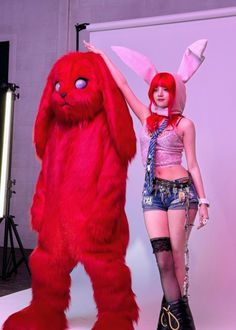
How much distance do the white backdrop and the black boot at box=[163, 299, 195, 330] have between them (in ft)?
3.05

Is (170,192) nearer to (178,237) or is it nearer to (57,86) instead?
(178,237)

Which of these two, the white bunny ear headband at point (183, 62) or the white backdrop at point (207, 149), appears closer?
the white bunny ear headband at point (183, 62)

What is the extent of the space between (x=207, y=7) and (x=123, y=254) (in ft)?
10.4

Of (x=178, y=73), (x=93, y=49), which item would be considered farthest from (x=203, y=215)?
(x=93, y=49)

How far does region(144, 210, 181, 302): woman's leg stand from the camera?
2012 mm

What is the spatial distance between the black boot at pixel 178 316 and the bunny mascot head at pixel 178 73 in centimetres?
84

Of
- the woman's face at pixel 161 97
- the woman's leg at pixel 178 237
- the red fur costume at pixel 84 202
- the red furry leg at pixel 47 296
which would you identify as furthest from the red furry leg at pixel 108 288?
the woman's face at pixel 161 97

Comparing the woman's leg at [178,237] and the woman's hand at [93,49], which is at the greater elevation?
the woman's hand at [93,49]

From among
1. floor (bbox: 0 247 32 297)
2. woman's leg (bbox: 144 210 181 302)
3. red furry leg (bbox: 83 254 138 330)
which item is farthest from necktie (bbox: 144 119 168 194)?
floor (bbox: 0 247 32 297)

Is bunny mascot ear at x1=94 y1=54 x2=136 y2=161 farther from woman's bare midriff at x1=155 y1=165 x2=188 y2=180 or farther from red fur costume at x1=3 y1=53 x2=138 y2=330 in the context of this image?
woman's bare midriff at x1=155 y1=165 x2=188 y2=180

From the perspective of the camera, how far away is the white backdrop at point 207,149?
3072 mm

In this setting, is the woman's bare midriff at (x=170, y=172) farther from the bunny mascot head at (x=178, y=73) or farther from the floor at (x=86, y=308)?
the floor at (x=86, y=308)

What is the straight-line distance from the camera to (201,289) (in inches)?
120

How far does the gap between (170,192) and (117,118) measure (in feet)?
1.34
